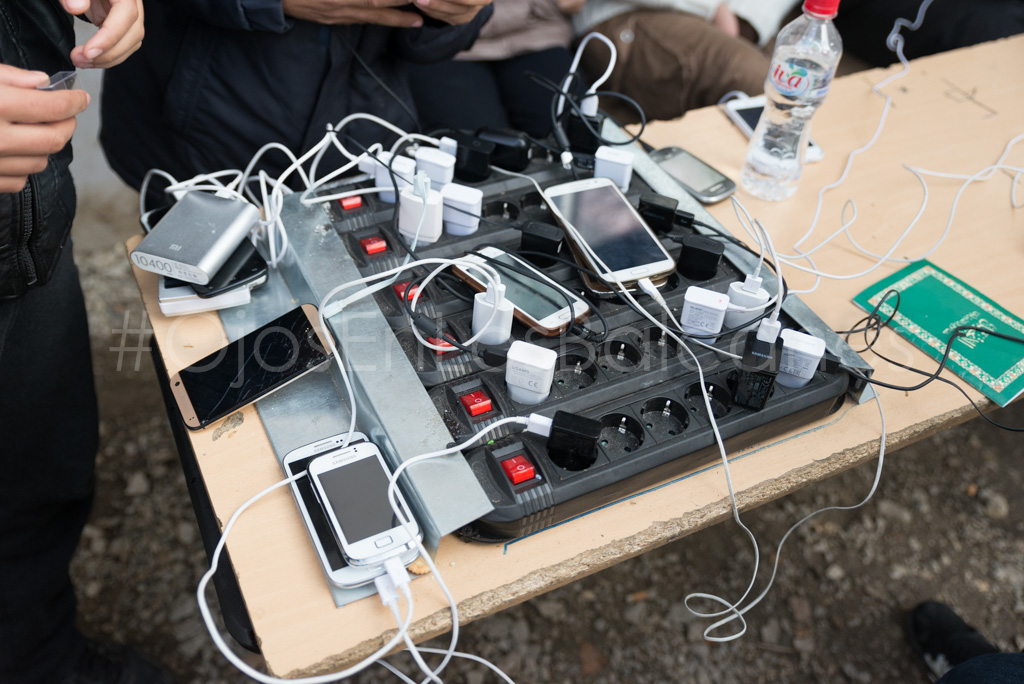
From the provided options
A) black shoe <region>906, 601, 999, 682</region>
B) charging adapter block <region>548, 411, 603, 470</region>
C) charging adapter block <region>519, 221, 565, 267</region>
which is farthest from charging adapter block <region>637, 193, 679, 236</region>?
black shoe <region>906, 601, 999, 682</region>

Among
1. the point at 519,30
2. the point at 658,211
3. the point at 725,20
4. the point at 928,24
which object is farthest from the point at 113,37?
the point at 928,24

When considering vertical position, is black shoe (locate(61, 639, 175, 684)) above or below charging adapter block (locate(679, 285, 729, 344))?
below

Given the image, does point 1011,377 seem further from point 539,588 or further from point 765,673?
point 765,673

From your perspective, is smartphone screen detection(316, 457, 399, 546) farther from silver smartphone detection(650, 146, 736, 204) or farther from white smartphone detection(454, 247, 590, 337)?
silver smartphone detection(650, 146, 736, 204)

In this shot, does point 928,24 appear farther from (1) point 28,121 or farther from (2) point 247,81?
(1) point 28,121

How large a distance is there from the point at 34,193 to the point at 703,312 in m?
0.78

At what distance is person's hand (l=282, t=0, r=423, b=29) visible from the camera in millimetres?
1048

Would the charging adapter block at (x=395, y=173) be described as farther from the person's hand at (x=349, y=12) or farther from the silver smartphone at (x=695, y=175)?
the silver smartphone at (x=695, y=175)

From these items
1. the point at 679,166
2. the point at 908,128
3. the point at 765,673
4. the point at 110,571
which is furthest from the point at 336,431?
the point at 908,128

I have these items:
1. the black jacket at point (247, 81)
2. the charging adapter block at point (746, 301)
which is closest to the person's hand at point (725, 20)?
the black jacket at point (247, 81)

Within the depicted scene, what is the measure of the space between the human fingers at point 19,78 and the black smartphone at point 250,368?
0.32 m

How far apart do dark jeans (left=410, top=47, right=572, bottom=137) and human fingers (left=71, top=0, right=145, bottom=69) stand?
62 cm

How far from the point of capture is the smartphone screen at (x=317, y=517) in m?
0.66

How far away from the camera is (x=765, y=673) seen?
4.48ft
